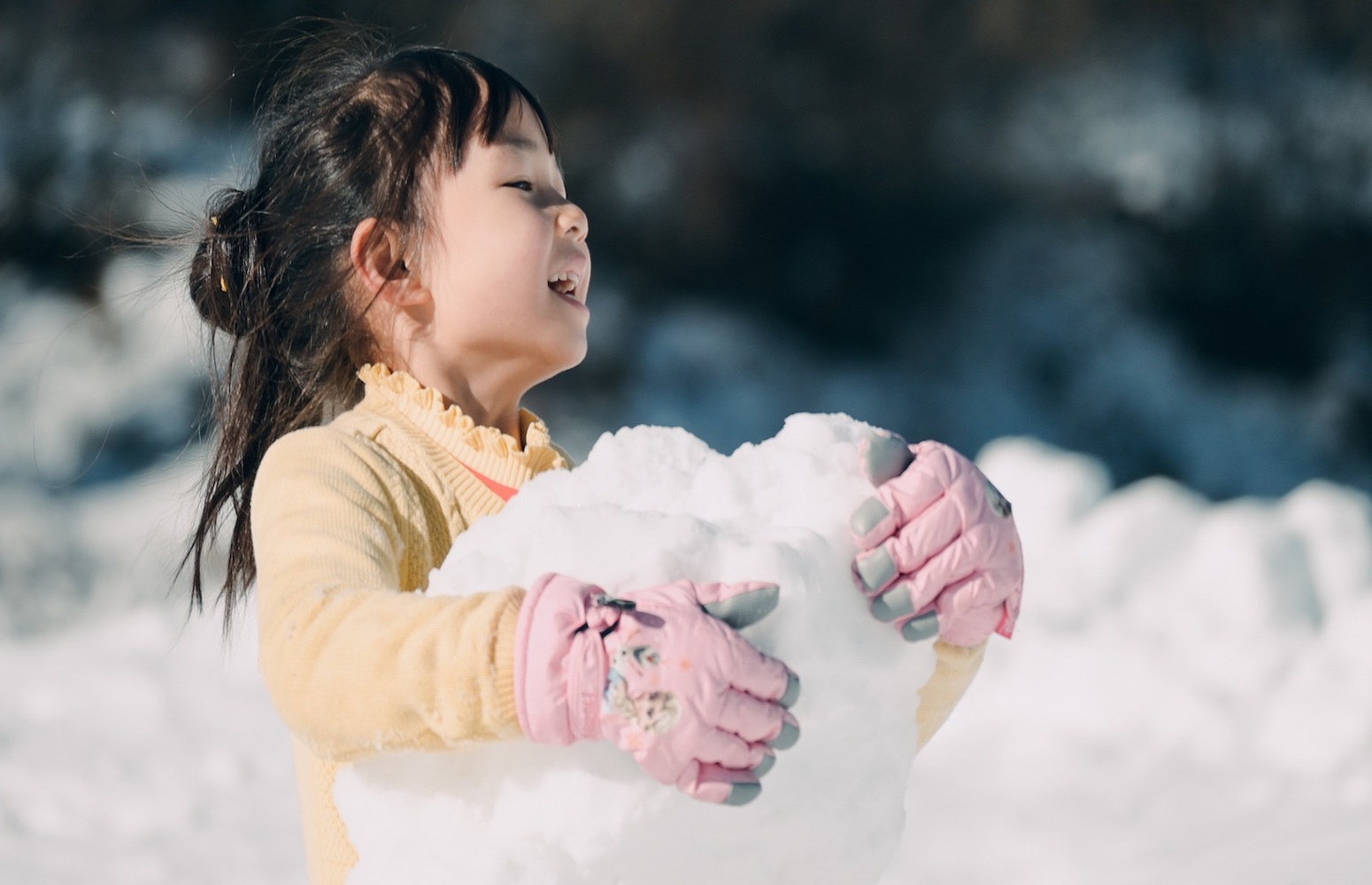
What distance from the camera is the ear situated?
1023mm

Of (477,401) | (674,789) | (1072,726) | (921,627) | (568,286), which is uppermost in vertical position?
(1072,726)

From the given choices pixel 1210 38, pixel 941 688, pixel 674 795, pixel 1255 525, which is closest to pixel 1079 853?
pixel 1255 525

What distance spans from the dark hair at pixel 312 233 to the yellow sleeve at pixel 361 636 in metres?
0.25

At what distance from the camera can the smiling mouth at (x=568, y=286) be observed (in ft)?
3.32

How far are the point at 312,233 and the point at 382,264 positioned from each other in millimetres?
75

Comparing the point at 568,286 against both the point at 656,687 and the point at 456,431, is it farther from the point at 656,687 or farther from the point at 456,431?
the point at 656,687

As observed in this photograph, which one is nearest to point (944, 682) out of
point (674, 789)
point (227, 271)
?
point (674, 789)

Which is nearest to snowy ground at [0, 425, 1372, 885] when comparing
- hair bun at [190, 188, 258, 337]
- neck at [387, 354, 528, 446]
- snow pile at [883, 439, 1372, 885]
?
snow pile at [883, 439, 1372, 885]

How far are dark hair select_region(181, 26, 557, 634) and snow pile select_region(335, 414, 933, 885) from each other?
0.36m

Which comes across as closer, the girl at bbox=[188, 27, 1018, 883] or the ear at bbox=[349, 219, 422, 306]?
the girl at bbox=[188, 27, 1018, 883]

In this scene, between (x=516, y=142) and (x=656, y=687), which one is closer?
(x=656, y=687)

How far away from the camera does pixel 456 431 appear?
964 mm

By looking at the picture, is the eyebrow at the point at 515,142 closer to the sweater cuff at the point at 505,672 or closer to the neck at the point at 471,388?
the neck at the point at 471,388

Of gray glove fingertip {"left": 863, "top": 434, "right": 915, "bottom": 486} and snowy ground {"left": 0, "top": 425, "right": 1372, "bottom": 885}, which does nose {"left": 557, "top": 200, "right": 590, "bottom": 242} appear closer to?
gray glove fingertip {"left": 863, "top": 434, "right": 915, "bottom": 486}
